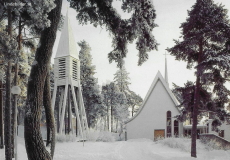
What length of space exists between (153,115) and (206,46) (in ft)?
38.2

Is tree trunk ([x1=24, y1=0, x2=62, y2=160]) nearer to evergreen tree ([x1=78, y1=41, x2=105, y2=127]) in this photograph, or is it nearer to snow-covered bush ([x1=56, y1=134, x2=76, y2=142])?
snow-covered bush ([x1=56, y1=134, x2=76, y2=142])

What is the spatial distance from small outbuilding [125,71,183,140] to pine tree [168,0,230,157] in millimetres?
9124

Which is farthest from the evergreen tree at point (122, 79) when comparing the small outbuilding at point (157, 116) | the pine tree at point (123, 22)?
the pine tree at point (123, 22)

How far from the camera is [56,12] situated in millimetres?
8125

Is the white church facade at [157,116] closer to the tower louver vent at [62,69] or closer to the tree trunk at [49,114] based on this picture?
the tower louver vent at [62,69]

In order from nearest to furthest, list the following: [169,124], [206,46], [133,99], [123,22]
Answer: [123,22] < [206,46] < [169,124] < [133,99]

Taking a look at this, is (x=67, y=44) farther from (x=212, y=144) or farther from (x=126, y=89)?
(x=126, y=89)

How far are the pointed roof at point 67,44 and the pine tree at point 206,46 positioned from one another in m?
10.5

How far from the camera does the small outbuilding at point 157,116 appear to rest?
2678cm

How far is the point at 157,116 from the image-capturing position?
89.5 feet

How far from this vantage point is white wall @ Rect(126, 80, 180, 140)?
88.8ft

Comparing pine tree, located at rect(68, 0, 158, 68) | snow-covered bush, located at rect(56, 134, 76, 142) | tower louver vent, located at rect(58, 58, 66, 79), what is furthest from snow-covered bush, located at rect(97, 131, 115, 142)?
pine tree, located at rect(68, 0, 158, 68)

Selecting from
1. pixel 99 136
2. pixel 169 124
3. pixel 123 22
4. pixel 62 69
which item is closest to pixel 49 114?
pixel 123 22

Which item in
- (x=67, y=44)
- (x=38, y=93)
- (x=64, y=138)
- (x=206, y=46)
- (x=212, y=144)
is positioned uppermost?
(x=67, y=44)
